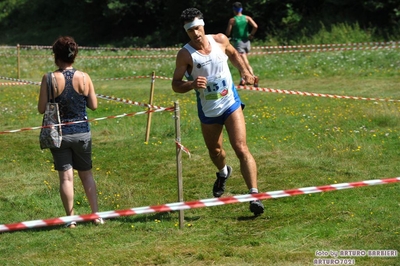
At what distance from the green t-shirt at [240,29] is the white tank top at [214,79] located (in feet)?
32.8

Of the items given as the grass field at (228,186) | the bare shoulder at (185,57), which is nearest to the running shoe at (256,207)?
the grass field at (228,186)

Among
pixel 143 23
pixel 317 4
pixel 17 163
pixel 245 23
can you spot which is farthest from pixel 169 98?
pixel 143 23

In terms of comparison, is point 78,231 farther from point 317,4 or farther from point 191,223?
point 317,4

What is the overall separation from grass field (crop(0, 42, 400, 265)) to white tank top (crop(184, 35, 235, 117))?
1.08 metres

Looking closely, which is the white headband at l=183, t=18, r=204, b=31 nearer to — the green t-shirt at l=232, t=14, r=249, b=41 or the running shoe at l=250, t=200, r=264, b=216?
the running shoe at l=250, t=200, r=264, b=216

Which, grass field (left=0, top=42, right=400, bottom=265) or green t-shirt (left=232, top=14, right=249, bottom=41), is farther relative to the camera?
green t-shirt (left=232, top=14, right=249, bottom=41)

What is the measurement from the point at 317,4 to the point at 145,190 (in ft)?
85.2

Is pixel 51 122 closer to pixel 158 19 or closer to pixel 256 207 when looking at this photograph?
pixel 256 207

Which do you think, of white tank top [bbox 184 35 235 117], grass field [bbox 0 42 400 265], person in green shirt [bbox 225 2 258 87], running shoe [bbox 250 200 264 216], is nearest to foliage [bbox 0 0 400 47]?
person in green shirt [bbox 225 2 258 87]

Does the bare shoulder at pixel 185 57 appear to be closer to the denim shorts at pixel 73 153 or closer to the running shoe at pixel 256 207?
the denim shorts at pixel 73 153

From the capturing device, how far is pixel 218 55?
739 centimetres

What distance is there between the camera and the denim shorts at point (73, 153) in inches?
285

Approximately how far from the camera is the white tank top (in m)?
7.35

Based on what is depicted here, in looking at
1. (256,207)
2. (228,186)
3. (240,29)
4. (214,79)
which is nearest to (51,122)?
(214,79)
